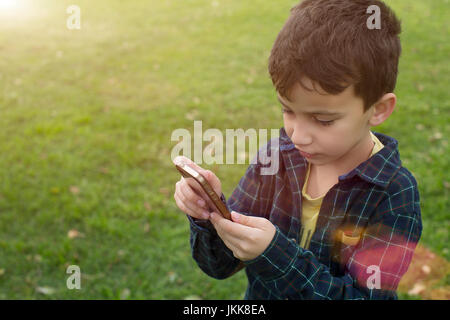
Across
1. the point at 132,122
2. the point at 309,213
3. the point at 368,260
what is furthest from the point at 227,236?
the point at 132,122

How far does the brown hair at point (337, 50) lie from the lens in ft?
4.31

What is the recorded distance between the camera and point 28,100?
5.41m

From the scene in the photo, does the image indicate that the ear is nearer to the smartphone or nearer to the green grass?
the smartphone

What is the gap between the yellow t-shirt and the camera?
1620mm

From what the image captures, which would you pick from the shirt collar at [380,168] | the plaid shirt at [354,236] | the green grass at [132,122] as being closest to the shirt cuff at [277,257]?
the plaid shirt at [354,236]

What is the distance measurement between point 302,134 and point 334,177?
0.29 meters

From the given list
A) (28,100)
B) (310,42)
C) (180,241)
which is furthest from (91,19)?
(310,42)

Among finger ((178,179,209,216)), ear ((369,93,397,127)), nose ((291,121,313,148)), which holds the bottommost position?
finger ((178,179,209,216))

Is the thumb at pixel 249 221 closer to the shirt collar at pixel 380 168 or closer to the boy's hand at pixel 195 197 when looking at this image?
the boy's hand at pixel 195 197

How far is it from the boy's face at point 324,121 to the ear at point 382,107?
27 mm

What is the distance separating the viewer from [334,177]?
5.28 ft

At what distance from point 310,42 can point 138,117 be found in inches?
157

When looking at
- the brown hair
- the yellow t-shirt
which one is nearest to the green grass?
the yellow t-shirt

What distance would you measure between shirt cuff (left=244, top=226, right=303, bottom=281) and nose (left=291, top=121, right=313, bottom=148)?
31cm
